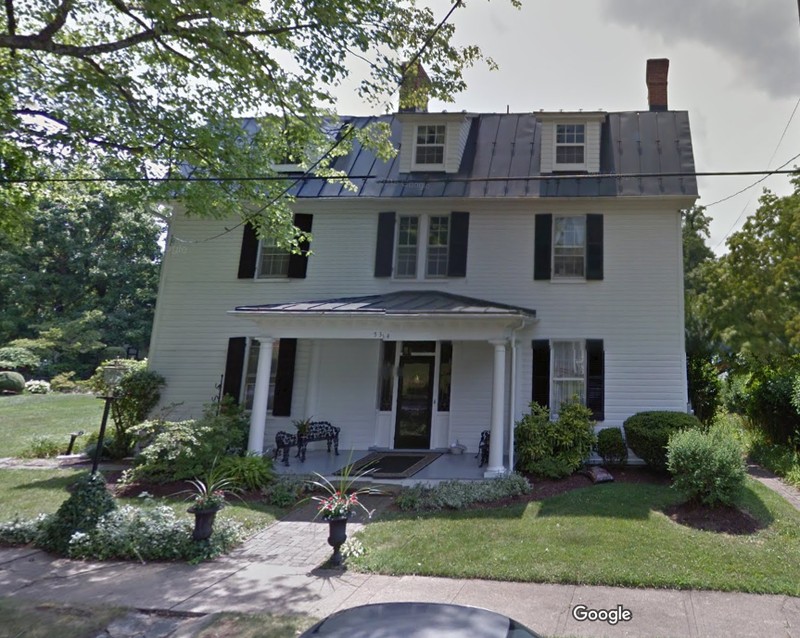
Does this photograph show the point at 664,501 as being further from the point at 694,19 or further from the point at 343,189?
the point at 343,189

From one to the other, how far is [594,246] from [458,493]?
6912mm

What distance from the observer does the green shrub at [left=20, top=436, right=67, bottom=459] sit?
11.7 m

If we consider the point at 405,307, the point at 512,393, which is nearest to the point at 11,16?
the point at 405,307

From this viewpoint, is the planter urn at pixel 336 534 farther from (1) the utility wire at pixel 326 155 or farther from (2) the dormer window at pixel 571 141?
(2) the dormer window at pixel 571 141

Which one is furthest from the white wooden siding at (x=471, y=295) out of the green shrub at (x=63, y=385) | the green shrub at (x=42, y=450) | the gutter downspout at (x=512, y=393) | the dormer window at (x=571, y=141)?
the green shrub at (x=63, y=385)

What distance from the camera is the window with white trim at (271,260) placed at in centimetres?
1255

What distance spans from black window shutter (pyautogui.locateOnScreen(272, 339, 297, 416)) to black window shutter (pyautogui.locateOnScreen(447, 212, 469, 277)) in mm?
4467

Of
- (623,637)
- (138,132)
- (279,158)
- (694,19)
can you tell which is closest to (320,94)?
(279,158)

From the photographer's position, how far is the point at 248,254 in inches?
495

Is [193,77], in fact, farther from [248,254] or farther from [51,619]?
[51,619]

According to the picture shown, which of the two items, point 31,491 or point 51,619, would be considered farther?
point 31,491

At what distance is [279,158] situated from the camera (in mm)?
10609

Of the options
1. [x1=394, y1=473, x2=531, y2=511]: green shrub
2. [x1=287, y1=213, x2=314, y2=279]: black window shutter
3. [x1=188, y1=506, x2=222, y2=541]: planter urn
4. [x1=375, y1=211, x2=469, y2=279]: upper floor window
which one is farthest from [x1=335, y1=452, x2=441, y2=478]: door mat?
[x1=287, y1=213, x2=314, y2=279]: black window shutter

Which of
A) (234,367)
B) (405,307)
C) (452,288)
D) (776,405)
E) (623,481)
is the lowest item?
(623,481)
